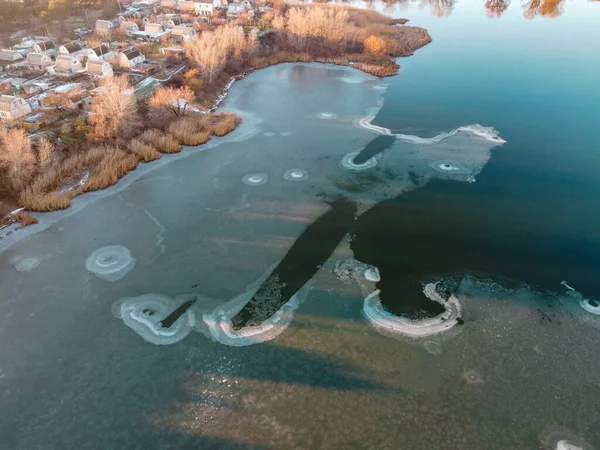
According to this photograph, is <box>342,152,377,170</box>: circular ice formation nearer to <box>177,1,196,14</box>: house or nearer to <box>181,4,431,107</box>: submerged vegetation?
<box>181,4,431,107</box>: submerged vegetation

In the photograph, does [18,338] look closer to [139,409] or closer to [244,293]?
[139,409]

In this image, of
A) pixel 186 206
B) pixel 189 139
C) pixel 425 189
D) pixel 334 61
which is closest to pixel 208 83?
pixel 189 139

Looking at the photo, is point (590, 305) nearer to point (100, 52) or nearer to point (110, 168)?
point (110, 168)

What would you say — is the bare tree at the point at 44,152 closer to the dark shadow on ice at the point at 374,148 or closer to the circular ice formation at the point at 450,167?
the dark shadow on ice at the point at 374,148

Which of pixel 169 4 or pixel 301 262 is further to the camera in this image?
pixel 169 4

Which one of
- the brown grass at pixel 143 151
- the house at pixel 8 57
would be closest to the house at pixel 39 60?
the house at pixel 8 57

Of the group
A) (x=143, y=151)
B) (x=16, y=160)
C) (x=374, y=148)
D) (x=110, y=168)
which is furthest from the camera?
(x=374, y=148)

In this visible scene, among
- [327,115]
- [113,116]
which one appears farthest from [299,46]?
[113,116]
